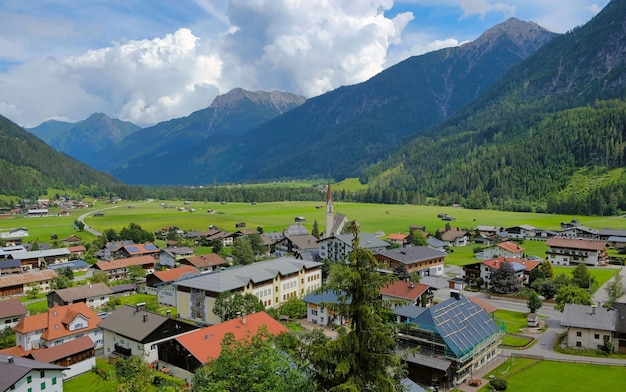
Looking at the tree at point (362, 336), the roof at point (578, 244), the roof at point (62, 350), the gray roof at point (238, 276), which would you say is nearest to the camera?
the tree at point (362, 336)

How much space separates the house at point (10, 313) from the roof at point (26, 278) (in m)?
18.9

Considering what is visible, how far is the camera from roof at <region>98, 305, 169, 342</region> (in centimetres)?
4081

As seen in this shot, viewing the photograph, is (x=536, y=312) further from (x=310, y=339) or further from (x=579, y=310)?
(x=310, y=339)

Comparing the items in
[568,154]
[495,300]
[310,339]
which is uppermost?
[568,154]

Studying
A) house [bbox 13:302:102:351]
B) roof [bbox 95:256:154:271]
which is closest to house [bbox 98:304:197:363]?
house [bbox 13:302:102:351]

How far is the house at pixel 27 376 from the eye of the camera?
29.2 metres

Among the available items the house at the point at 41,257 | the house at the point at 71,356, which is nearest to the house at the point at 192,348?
the house at the point at 71,356

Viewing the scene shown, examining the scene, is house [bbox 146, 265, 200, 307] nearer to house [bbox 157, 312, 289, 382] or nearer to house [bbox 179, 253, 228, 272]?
house [bbox 179, 253, 228, 272]

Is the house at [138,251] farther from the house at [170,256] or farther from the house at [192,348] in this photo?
the house at [192,348]

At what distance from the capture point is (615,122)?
191 metres

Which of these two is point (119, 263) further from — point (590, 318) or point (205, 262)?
point (590, 318)

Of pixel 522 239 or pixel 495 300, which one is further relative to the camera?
pixel 522 239

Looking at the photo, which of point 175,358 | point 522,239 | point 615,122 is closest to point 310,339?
point 175,358

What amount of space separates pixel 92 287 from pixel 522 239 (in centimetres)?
9928
